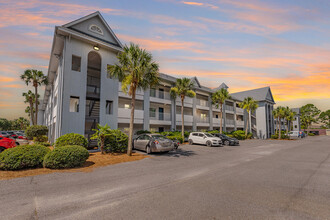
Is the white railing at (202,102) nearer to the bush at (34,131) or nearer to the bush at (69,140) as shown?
the bush at (69,140)

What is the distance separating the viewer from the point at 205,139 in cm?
1941

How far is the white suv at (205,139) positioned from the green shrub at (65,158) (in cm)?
1400

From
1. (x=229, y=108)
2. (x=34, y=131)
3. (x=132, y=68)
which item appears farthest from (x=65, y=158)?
(x=229, y=108)

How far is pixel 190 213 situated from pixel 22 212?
4.11 m

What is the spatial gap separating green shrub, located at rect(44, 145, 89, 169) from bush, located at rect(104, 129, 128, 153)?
385 centimetres

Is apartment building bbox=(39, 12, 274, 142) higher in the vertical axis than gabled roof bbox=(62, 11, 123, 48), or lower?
lower

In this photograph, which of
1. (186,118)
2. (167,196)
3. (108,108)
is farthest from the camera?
(186,118)

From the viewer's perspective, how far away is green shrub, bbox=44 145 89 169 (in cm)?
803

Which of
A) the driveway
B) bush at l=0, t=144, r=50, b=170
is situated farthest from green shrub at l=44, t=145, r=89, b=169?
the driveway

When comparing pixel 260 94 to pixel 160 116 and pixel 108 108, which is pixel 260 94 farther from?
pixel 108 108

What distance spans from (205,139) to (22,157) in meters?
16.6

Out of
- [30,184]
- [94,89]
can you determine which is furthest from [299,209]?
[94,89]

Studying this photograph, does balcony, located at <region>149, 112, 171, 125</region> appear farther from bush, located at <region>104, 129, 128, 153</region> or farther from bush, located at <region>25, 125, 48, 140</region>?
bush, located at <region>25, 125, 48, 140</region>

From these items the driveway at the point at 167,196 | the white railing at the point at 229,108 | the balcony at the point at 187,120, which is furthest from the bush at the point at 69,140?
the white railing at the point at 229,108
